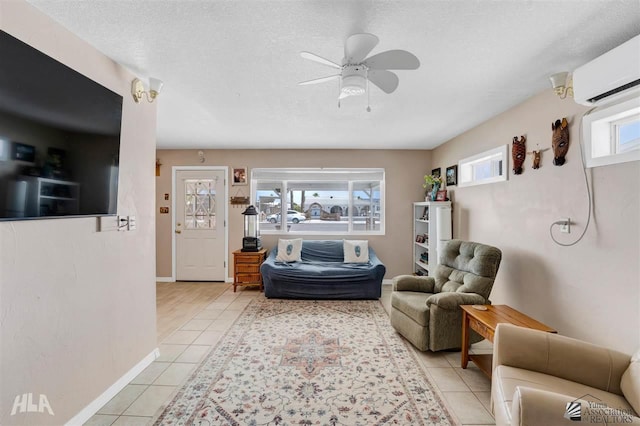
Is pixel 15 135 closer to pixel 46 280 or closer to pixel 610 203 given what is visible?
pixel 46 280

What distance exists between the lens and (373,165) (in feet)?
16.6

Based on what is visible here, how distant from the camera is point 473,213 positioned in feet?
12.1

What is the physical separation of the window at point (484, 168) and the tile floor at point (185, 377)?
72.3 inches

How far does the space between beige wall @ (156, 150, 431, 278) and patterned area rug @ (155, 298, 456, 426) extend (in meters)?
1.92

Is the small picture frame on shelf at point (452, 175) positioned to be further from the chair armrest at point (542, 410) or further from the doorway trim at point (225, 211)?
the doorway trim at point (225, 211)

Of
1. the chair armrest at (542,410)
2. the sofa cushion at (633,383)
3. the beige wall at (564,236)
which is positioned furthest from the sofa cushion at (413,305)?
the chair armrest at (542,410)

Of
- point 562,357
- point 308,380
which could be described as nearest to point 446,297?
point 562,357

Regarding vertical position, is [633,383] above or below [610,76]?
below

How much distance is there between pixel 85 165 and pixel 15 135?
404 millimetres

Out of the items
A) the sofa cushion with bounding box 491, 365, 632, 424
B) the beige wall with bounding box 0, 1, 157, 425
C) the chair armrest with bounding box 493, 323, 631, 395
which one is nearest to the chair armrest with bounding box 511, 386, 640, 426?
the sofa cushion with bounding box 491, 365, 632, 424

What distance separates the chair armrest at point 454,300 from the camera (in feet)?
8.26

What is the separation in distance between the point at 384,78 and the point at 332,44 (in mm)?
428

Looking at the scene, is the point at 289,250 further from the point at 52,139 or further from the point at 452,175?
the point at 52,139

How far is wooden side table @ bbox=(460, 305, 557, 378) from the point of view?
2094mm
